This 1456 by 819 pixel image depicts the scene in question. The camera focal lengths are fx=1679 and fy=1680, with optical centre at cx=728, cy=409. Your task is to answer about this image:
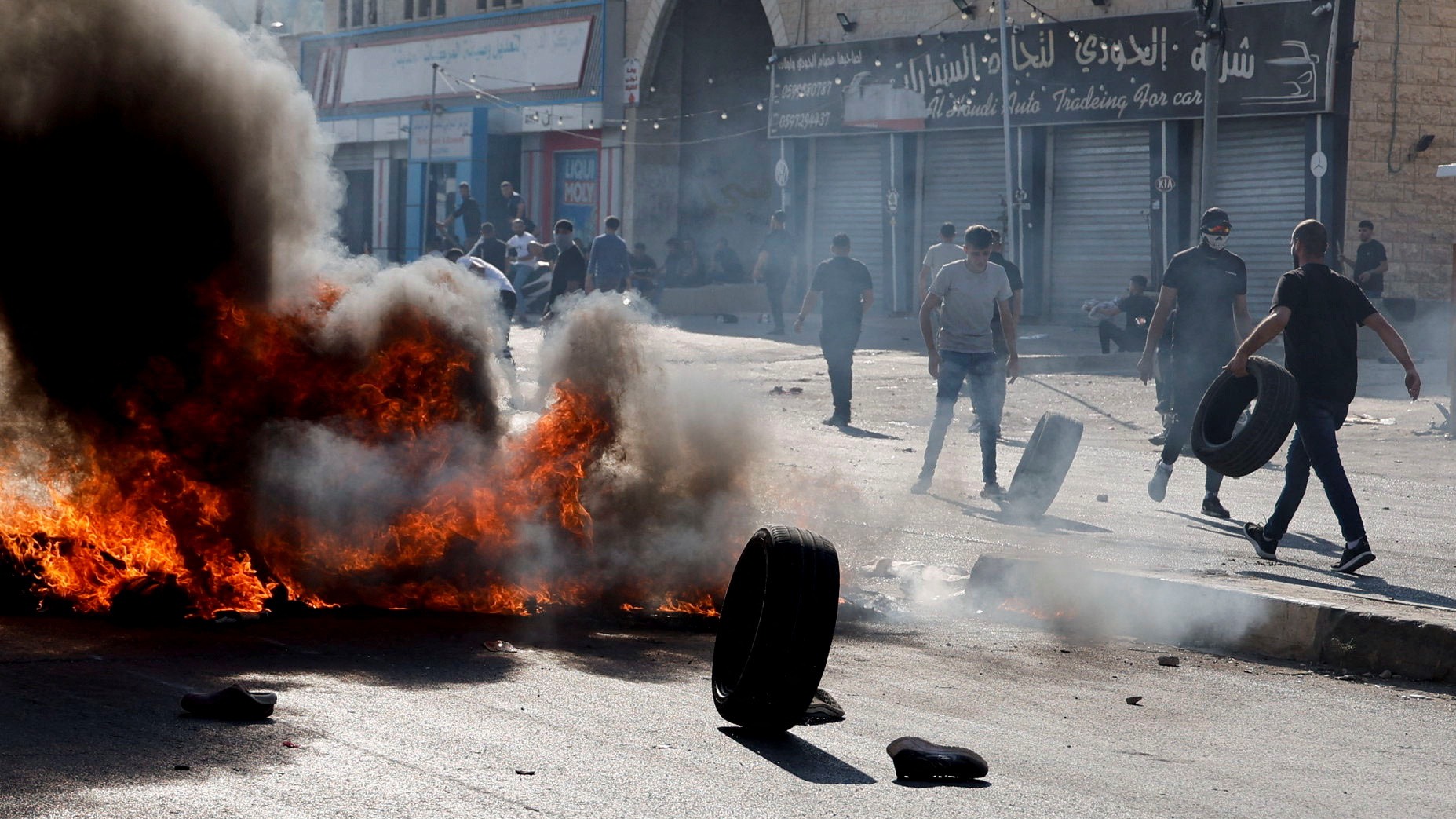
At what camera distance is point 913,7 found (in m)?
30.8

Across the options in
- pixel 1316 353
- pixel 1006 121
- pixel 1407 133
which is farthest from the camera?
pixel 1006 121

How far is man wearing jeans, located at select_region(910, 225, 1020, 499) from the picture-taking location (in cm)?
1188

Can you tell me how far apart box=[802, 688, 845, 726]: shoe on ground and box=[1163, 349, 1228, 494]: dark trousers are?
237 inches

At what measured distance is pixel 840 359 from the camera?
1616 cm

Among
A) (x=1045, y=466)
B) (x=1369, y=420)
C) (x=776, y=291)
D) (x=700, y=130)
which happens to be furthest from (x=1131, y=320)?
(x=700, y=130)

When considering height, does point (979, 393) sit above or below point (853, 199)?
below

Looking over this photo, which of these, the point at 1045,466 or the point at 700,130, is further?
the point at 700,130

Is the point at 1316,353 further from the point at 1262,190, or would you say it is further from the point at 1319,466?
the point at 1262,190

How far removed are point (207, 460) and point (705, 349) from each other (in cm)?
1732

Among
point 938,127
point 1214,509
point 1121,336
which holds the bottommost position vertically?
point 1214,509

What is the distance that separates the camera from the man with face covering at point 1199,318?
11.2 meters

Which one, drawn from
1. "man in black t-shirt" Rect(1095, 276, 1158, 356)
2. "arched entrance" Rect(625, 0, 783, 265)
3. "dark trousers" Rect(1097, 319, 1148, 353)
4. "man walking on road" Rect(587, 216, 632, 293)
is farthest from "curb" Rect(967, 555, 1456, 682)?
"arched entrance" Rect(625, 0, 783, 265)

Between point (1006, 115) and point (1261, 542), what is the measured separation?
1848 cm

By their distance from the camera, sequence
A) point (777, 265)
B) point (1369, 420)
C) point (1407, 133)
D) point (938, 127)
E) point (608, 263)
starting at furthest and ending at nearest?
point (938, 127)
point (777, 265)
point (1407, 133)
point (608, 263)
point (1369, 420)
